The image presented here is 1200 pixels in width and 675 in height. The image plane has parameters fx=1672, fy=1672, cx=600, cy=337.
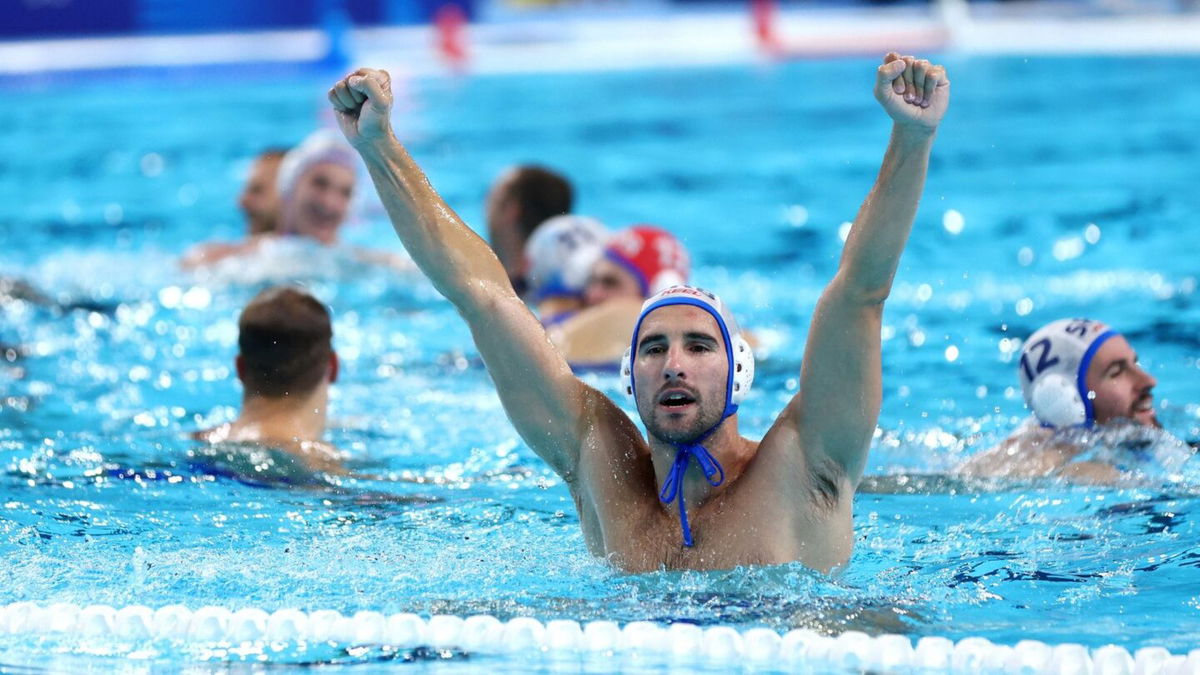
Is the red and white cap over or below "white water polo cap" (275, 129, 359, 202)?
below

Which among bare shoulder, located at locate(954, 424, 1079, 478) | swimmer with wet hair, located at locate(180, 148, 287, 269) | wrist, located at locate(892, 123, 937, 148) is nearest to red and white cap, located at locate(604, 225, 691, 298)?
bare shoulder, located at locate(954, 424, 1079, 478)

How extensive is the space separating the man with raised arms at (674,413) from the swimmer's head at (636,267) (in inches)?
117

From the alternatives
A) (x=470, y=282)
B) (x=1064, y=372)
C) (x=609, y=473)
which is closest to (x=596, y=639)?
(x=609, y=473)

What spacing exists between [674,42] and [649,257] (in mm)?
9805

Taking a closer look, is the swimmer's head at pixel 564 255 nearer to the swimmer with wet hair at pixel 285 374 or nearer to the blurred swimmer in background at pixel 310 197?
the blurred swimmer in background at pixel 310 197

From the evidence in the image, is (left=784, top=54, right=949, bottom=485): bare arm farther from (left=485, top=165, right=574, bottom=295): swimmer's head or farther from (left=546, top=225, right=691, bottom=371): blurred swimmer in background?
(left=485, top=165, right=574, bottom=295): swimmer's head

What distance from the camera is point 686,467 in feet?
13.0

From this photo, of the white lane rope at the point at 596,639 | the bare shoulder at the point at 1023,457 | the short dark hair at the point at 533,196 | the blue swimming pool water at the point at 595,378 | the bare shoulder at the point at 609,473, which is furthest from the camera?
the short dark hair at the point at 533,196

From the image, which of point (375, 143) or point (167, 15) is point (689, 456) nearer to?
point (375, 143)

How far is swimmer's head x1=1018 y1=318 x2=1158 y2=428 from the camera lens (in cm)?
521

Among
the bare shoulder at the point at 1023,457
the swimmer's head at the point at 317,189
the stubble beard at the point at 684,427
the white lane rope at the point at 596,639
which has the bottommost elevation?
the white lane rope at the point at 596,639

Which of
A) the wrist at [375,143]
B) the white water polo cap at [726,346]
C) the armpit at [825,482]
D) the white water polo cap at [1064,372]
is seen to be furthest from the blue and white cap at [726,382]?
the white water polo cap at [1064,372]

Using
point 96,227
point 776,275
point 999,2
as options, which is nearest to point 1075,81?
point 999,2

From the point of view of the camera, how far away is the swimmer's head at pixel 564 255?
290 inches
